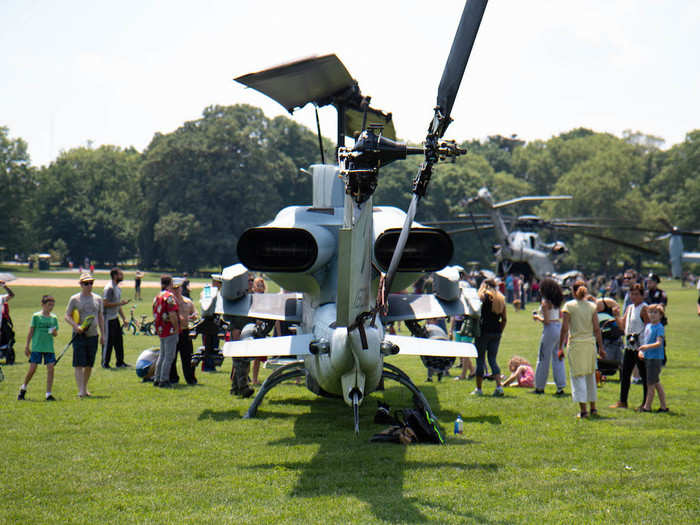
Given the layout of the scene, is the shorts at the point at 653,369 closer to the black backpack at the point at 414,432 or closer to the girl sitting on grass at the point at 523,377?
the girl sitting on grass at the point at 523,377

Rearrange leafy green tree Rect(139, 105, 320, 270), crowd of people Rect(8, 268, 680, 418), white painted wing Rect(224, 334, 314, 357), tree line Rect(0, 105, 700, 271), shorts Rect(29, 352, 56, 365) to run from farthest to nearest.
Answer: leafy green tree Rect(139, 105, 320, 270) → tree line Rect(0, 105, 700, 271) → shorts Rect(29, 352, 56, 365) → crowd of people Rect(8, 268, 680, 418) → white painted wing Rect(224, 334, 314, 357)

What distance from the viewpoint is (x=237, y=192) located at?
6638cm

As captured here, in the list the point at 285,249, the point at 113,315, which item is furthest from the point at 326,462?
the point at 113,315

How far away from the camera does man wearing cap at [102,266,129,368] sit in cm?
1370

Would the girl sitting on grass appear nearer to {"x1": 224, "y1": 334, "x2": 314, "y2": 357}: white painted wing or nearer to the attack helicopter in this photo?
the attack helicopter

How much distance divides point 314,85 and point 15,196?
67.7 meters

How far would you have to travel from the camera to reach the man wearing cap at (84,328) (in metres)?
10.4

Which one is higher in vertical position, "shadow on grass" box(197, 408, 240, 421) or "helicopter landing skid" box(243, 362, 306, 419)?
"helicopter landing skid" box(243, 362, 306, 419)

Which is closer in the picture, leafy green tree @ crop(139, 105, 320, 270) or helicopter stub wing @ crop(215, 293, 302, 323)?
helicopter stub wing @ crop(215, 293, 302, 323)

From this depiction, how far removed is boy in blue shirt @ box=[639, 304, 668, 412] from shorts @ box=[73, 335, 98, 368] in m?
8.18

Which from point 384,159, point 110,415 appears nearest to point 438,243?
point 384,159

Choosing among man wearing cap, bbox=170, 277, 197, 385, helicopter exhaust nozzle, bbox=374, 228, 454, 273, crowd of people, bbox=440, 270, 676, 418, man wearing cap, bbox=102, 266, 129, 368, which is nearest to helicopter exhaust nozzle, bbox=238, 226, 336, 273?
helicopter exhaust nozzle, bbox=374, 228, 454, 273

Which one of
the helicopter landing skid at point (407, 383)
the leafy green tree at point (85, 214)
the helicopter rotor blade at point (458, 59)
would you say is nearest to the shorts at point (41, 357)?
the helicopter landing skid at point (407, 383)

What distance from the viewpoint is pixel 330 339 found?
7609 millimetres
